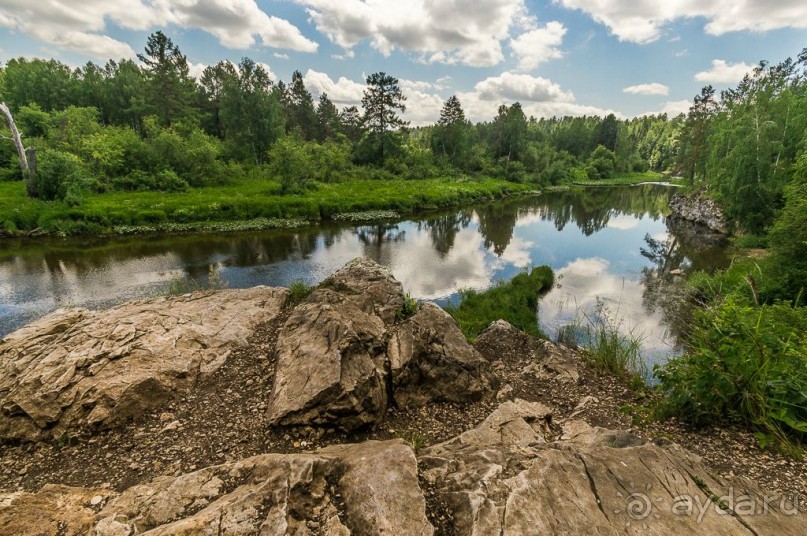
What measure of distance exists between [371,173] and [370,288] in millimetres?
50573

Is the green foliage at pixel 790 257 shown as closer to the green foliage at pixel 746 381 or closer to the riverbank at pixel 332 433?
the riverbank at pixel 332 433

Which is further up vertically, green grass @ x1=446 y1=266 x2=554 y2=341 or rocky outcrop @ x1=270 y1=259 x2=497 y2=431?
rocky outcrop @ x1=270 y1=259 x2=497 y2=431

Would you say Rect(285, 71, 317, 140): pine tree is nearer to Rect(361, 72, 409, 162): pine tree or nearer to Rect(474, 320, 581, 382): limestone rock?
Rect(361, 72, 409, 162): pine tree

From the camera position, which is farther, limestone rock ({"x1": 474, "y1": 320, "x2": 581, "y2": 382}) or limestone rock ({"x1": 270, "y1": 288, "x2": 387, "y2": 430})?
limestone rock ({"x1": 474, "y1": 320, "x2": 581, "y2": 382})

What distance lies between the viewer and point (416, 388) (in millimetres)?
7691

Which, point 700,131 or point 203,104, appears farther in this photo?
point 203,104

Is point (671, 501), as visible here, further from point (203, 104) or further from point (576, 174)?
point (576, 174)

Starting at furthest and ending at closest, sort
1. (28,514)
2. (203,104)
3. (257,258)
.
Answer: (203,104) < (257,258) < (28,514)

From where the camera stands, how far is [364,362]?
698 cm

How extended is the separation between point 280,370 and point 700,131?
221 feet

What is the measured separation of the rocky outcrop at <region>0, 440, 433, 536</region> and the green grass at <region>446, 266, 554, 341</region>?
7867mm

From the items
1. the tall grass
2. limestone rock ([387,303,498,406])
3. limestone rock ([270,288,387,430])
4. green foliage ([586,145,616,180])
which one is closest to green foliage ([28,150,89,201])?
limestone rock ([270,288,387,430])

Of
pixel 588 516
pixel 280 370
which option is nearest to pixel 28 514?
pixel 280 370

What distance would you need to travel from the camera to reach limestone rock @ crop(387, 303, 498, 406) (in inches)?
299
